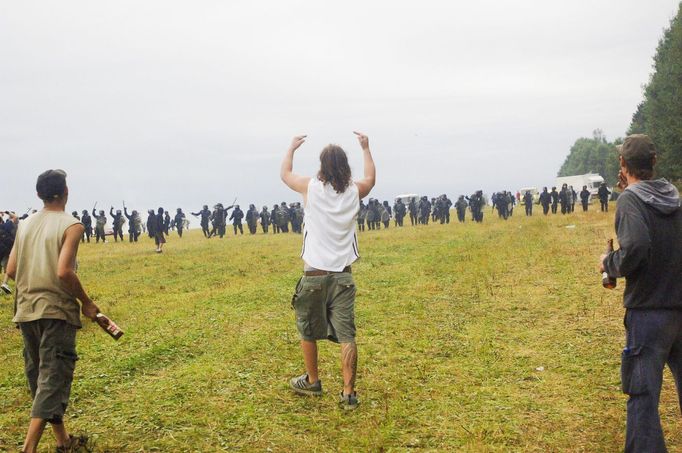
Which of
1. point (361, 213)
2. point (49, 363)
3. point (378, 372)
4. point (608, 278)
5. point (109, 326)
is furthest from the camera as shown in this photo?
point (361, 213)

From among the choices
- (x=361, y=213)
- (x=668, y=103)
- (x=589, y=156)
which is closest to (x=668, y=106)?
(x=668, y=103)

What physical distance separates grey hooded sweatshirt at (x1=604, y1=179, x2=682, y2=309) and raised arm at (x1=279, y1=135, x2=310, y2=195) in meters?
2.67

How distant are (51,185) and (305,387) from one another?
2.91 m

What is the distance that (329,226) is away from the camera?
17.2 feet

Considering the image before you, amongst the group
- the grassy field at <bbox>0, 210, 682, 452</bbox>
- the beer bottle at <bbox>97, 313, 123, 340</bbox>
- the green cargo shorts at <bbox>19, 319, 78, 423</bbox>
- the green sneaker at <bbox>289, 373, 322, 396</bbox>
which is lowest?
the grassy field at <bbox>0, 210, 682, 452</bbox>

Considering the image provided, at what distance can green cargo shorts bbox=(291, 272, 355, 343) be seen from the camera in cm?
521

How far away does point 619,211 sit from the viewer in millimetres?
3713

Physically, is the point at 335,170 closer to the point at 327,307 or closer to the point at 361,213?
the point at 327,307

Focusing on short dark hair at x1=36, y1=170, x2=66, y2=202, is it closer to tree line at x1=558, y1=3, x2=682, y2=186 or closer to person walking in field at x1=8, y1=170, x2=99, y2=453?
person walking in field at x1=8, y1=170, x2=99, y2=453

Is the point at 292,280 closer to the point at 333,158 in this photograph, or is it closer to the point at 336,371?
the point at 336,371

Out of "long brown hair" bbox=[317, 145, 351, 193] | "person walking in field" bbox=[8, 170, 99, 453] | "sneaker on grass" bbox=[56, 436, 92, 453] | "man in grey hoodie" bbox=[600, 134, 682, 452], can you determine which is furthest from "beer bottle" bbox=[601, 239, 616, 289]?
"sneaker on grass" bbox=[56, 436, 92, 453]

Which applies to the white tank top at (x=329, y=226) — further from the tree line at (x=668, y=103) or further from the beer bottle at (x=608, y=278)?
the tree line at (x=668, y=103)

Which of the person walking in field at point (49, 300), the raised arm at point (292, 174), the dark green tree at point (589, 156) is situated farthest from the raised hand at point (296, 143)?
the dark green tree at point (589, 156)

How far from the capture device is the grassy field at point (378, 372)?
4910 millimetres
